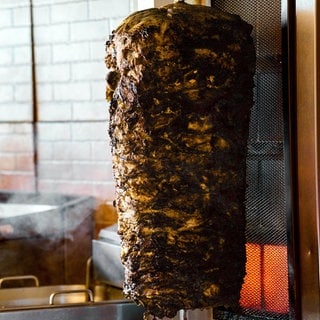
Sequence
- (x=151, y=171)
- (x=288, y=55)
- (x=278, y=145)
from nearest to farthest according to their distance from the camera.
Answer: (x=151, y=171) → (x=288, y=55) → (x=278, y=145)

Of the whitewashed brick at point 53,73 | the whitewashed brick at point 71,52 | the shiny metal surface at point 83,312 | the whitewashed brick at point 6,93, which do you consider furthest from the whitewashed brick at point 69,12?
the shiny metal surface at point 83,312

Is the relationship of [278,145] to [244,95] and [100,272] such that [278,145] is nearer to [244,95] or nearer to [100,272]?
[244,95]

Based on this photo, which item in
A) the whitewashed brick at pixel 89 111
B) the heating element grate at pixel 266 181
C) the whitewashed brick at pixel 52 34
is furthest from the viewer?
the whitewashed brick at pixel 52 34

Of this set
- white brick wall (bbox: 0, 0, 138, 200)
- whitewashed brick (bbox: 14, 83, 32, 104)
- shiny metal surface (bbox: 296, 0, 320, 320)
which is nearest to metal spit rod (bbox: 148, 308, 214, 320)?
shiny metal surface (bbox: 296, 0, 320, 320)

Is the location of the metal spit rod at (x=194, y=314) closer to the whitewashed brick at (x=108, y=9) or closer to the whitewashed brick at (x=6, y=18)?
the whitewashed brick at (x=108, y=9)

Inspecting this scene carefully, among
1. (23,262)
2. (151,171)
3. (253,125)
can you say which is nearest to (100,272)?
(23,262)

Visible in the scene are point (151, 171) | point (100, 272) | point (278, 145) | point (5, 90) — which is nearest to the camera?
point (151, 171)

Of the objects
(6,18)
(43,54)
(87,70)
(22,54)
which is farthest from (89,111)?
(6,18)
